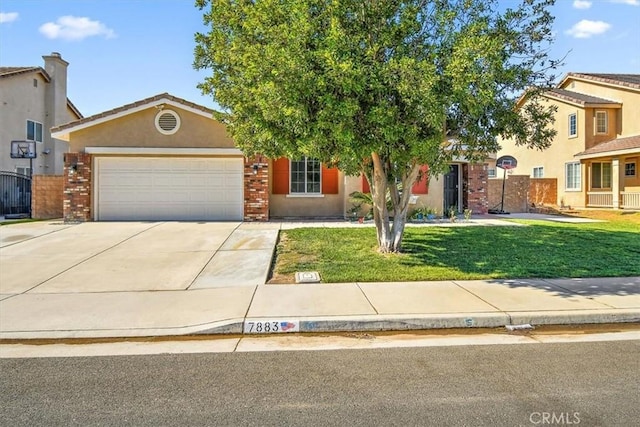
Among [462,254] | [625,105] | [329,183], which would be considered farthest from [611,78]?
[462,254]

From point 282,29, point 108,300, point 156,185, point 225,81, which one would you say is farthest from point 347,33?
point 156,185

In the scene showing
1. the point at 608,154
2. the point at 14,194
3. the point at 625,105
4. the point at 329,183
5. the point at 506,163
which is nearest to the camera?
the point at 329,183

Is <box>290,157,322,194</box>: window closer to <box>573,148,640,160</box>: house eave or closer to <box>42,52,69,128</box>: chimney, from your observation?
<box>573,148,640,160</box>: house eave

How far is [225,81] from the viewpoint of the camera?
938 cm

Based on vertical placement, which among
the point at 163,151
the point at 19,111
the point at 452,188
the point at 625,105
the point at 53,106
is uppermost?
the point at 53,106

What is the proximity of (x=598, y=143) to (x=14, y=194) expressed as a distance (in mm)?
30979

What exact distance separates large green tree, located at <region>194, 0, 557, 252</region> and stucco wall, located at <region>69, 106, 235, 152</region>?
7.11 m

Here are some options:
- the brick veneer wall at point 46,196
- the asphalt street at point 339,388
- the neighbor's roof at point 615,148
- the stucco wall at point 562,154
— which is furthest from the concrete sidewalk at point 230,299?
the stucco wall at point 562,154

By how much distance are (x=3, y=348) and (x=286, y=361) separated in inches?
137

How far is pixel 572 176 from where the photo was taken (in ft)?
86.6

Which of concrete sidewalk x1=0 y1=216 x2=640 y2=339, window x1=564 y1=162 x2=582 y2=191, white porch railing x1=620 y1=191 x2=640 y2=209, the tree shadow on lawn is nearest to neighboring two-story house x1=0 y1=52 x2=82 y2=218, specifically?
concrete sidewalk x1=0 y1=216 x2=640 y2=339

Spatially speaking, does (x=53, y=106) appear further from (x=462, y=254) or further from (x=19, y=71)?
(x=462, y=254)

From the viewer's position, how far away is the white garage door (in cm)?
1644

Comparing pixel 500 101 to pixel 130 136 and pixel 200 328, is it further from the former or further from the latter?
pixel 130 136
